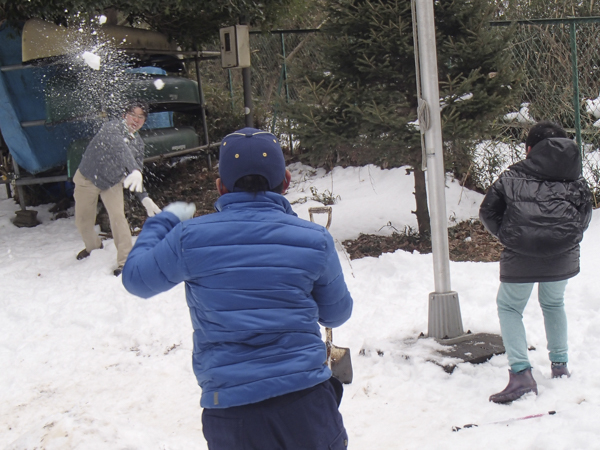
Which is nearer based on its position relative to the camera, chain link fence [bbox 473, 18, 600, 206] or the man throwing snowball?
the man throwing snowball

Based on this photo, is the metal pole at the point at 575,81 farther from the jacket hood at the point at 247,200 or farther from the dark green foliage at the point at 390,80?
the jacket hood at the point at 247,200

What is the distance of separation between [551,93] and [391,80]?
268 cm

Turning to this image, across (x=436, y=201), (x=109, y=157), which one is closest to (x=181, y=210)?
(x=436, y=201)

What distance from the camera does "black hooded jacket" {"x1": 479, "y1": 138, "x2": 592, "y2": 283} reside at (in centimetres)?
303

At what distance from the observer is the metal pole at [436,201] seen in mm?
3770

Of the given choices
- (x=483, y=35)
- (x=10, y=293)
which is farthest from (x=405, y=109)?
(x=10, y=293)

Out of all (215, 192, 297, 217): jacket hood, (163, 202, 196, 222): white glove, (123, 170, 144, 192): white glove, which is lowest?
(123, 170, 144, 192): white glove

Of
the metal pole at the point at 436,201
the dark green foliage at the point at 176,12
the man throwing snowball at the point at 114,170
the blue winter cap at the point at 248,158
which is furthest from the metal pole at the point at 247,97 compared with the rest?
the blue winter cap at the point at 248,158

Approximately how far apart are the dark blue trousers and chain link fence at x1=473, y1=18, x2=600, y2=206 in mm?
6065

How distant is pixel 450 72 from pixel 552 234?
3143mm

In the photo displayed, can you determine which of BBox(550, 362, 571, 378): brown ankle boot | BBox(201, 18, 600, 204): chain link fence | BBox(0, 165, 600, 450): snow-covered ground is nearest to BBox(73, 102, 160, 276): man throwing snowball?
BBox(0, 165, 600, 450): snow-covered ground

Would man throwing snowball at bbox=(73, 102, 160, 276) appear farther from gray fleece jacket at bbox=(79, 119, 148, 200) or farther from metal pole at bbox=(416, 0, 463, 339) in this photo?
metal pole at bbox=(416, 0, 463, 339)

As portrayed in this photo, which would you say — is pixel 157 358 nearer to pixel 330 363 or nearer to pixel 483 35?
pixel 330 363

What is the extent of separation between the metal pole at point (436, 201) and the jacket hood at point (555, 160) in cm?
81
